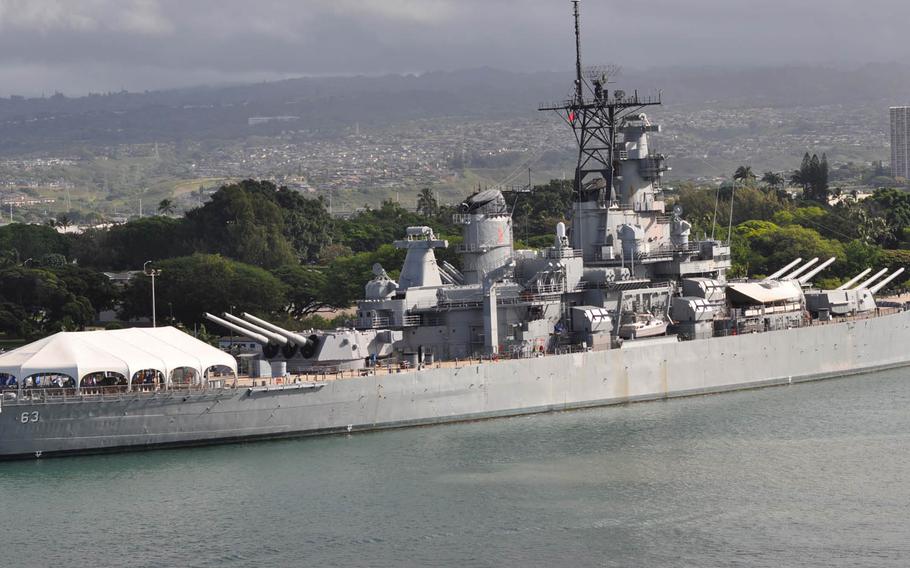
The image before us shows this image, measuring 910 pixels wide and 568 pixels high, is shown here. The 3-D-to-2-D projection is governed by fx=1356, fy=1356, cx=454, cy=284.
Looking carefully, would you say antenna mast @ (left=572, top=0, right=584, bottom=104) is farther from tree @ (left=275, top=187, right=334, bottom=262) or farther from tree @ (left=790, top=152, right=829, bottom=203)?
tree @ (left=790, top=152, right=829, bottom=203)

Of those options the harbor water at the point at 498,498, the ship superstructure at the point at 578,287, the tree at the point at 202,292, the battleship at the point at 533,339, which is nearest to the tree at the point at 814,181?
the battleship at the point at 533,339

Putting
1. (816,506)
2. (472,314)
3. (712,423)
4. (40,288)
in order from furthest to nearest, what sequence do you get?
(40,288) < (472,314) < (712,423) < (816,506)

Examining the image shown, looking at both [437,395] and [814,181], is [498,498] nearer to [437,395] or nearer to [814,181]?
[437,395]

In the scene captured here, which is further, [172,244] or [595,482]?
[172,244]

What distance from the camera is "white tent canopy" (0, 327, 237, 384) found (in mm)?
36675

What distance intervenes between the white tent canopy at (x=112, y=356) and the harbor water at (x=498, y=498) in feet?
8.06

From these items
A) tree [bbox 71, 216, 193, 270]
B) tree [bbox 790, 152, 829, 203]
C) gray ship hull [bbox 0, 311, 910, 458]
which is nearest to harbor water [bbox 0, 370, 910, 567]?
gray ship hull [bbox 0, 311, 910, 458]

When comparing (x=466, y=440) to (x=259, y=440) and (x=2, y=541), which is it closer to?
(x=259, y=440)

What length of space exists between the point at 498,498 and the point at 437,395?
8.92 m

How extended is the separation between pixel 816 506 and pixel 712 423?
1041cm

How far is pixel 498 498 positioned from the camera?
107 ft

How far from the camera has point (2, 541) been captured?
3016cm

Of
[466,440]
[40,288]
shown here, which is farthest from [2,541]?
[40,288]

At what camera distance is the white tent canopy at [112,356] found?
36675 millimetres
